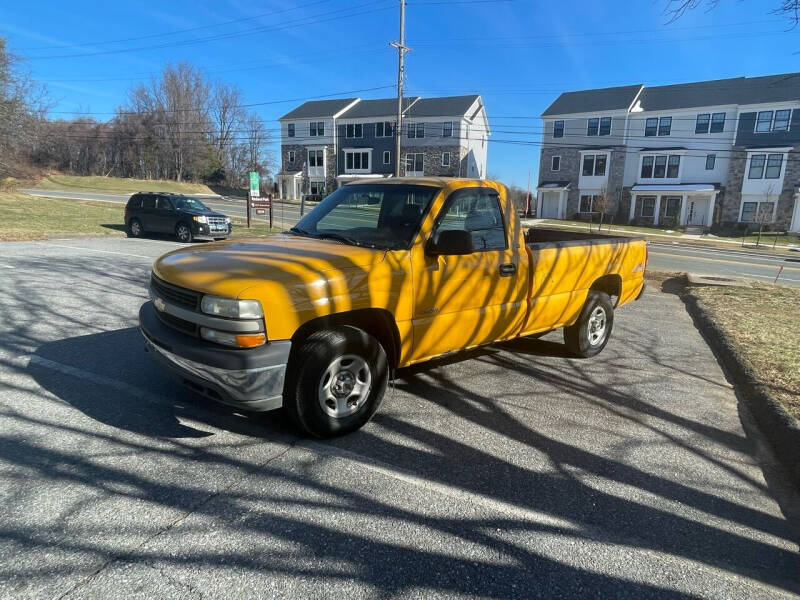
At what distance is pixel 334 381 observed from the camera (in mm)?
3578

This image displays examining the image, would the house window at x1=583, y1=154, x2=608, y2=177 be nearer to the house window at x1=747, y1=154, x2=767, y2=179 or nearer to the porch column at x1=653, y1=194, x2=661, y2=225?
the porch column at x1=653, y1=194, x2=661, y2=225

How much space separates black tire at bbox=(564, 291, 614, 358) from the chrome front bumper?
3739 millimetres

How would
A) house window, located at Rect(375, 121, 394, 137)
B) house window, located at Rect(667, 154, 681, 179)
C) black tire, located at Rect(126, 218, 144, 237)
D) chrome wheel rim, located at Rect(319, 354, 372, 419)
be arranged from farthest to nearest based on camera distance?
house window, located at Rect(375, 121, 394, 137)
house window, located at Rect(667, 154, 681, 179)
black tire, located at Rect(126, 218, 144, 237)
chrome wheel rim, located at Rect(319, 354, 372, 419)

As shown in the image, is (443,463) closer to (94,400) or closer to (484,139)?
(94,400)

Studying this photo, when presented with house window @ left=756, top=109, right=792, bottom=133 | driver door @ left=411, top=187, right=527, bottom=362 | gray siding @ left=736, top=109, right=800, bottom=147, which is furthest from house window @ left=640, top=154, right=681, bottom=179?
driver door @ left=411, top=187, right=527, bottom=362

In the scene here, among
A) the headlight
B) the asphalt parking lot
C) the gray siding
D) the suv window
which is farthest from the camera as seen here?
the gray siding

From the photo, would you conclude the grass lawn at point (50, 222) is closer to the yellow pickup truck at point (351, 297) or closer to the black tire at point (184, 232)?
the black tire at point (184, 232)

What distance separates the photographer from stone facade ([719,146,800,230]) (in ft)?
124

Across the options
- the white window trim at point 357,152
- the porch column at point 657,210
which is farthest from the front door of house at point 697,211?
the white window trim at point 357,152

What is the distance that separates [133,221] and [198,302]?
16984 mm

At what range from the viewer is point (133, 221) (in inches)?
706

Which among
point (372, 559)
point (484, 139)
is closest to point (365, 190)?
point (372, 559)

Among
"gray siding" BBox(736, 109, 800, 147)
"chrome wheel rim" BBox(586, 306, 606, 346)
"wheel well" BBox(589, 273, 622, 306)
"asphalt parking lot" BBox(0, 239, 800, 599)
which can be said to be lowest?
"asphalt parking lot" BBox(0, 239, 800, 599)

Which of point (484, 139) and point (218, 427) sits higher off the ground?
point (484, 139)
